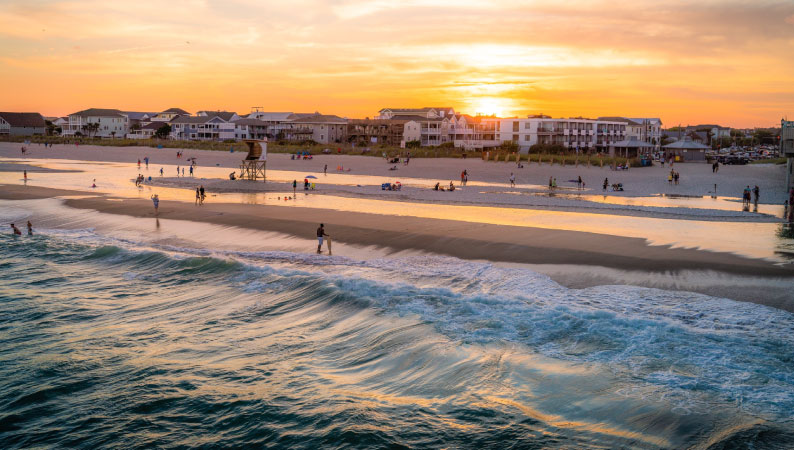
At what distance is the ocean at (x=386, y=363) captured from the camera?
1045cm

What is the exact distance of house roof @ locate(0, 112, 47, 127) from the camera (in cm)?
14962

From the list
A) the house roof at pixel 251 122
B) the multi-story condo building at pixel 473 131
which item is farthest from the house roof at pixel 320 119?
the multi-story condo building at pixel 473 131

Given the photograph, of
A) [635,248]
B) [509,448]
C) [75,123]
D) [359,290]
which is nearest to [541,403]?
[509,448]

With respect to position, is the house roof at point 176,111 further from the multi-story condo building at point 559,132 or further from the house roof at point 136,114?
the multi-story condo building at point 559,132

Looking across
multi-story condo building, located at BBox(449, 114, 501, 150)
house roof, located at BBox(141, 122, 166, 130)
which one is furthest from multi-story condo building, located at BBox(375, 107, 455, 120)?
house roof, located at BBox(141, 122, 166, 130)

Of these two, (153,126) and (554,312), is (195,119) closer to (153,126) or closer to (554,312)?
(153,126)

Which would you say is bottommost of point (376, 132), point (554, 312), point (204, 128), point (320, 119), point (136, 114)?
point (554, 312)

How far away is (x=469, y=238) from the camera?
976 inches

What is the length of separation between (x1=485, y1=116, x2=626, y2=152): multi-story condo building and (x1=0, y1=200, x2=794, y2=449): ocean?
96.3m

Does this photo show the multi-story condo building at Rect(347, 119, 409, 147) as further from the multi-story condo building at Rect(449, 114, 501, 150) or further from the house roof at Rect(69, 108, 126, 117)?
the house roof at Rect(69, 108, 126, 117)

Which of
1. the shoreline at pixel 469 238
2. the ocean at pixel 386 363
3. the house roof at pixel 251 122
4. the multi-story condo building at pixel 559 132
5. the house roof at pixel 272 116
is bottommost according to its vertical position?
the ocean at pixel 386 363

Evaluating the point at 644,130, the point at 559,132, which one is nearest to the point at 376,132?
the point at 559,132

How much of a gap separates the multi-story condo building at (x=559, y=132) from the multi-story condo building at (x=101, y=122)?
116 m

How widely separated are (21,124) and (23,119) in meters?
2.47
